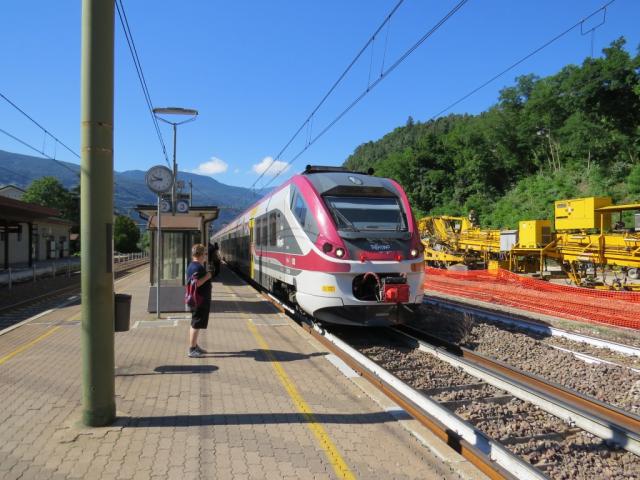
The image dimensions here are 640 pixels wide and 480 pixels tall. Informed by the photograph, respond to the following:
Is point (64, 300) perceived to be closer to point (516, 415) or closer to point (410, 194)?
point (516, 415)

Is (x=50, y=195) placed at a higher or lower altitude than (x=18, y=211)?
higher

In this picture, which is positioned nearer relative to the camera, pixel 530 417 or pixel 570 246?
pixel 530 417

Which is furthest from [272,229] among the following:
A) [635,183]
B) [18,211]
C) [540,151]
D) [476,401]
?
[540,151]

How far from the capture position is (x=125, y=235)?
71.1m

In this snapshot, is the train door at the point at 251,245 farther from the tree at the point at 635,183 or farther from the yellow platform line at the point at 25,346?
the tree at the point at 635,183

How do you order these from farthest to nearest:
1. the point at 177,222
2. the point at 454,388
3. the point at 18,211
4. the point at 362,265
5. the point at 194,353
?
the point at 18,211 < the point at 177,222 < the point at 362,265 < the point at 194,353 < the point at 454,388

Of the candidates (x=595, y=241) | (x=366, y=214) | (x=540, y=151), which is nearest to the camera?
(x=366, y=214)

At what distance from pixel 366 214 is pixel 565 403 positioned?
4.80 metres

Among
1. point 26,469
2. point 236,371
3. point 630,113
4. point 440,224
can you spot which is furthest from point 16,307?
point 630,113

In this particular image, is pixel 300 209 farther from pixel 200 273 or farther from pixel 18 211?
pixel 18 211

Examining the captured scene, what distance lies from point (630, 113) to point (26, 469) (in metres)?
56.2

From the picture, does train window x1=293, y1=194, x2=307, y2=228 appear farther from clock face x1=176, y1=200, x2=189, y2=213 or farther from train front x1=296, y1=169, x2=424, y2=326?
clock face x1=176, y1=200, x2=189, y2=213

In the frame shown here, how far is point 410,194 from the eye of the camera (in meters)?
82.6

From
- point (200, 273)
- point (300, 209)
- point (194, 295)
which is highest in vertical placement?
point (300, 209)
